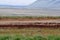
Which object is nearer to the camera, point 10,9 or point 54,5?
point 10,9

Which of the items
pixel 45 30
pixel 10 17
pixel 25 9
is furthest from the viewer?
pixel 25 9

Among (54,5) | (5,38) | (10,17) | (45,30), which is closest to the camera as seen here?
(5,38)

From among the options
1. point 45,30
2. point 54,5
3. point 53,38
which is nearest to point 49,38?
point 53,38

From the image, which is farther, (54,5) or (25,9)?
(54,5)

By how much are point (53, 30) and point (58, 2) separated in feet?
18.5

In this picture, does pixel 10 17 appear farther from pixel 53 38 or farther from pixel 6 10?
pixel 53 38

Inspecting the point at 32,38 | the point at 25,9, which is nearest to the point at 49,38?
the point at 32,38

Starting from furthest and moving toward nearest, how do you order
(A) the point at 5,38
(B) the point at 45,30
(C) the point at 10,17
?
(C) the point at 10,17
(B) the point at 45,30
(A) the point at 5,38

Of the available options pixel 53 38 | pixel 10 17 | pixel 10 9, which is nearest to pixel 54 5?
pixel 10 9

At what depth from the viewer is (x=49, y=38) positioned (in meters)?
4.85

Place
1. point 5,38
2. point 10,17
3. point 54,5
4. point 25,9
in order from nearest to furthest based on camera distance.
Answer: point 5,38
point 10,17
point 25,9
point 54,5

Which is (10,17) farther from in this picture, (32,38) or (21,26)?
(32,38)

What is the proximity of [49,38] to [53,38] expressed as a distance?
0.11 meters

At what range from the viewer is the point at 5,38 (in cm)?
476
